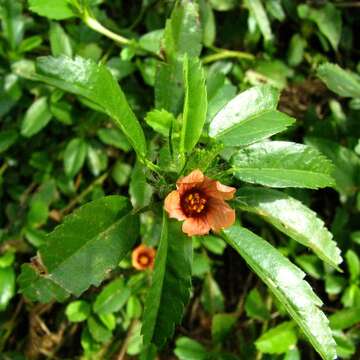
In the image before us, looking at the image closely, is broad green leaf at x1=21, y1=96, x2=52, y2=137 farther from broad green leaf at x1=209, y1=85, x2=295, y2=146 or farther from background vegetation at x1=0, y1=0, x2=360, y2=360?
broad green leaf at x1=209, y1=85, x2=295, y2=146

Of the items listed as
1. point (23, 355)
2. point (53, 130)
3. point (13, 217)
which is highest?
point (53, 130)

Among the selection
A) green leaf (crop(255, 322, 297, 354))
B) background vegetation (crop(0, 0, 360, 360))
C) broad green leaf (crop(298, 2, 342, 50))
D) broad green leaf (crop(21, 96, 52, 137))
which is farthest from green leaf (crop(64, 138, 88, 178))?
broad green leaf (crop(298, 2, 342, 50))

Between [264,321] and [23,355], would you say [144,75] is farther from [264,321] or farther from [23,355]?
[23,355]

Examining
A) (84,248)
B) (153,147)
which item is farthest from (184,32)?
(84,248)

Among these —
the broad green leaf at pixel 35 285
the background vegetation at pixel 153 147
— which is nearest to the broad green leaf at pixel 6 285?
the background vegetation at pixel 153 147

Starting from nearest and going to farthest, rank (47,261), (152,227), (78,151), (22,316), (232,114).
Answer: (47,261) → (232,114) → (152,227) → (78,151) → (22,316)

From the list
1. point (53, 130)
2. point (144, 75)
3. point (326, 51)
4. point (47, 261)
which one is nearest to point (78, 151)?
point (53, 130)

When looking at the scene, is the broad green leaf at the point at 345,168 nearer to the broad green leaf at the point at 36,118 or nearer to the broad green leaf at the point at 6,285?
the broad green leaf at the point at 36,118
